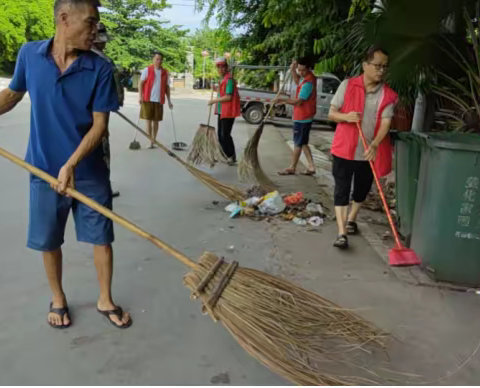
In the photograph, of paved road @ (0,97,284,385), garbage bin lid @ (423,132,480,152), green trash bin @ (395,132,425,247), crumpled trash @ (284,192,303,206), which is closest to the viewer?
paved road @ (0,97,284,385)

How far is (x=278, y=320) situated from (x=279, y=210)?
2848 mm

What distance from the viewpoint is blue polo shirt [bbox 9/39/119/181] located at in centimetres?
233

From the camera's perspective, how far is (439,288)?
340 cm

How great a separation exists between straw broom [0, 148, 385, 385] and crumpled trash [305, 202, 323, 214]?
8.35ft

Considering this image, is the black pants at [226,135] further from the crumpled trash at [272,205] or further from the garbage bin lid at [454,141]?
the garbage bin lid at [454,141]

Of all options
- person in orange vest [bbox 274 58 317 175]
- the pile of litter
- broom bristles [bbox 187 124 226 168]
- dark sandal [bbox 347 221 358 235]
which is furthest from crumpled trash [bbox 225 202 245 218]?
person in orange vest [bbox 274 58 317 175]

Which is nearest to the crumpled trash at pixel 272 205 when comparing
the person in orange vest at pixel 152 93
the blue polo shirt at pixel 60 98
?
the blue polo shirt at pixel 60 98

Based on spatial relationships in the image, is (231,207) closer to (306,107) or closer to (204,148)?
(204,148)

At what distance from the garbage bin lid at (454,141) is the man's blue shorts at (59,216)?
226 cm

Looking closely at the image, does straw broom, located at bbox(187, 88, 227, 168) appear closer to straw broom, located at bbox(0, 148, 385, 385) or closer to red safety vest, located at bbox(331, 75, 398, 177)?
red safety vest, located at bbox(331, 75, 398, 177)

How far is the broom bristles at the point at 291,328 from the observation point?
2082 mm

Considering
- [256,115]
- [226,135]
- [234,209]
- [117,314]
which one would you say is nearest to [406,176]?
[234,209]

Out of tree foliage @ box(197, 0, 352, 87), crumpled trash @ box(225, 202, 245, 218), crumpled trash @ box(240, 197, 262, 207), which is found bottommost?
crumpled trash @ box(225, 202, 245, 218)

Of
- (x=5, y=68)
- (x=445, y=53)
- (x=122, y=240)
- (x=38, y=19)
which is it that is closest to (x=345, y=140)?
(x=445, y=53)
